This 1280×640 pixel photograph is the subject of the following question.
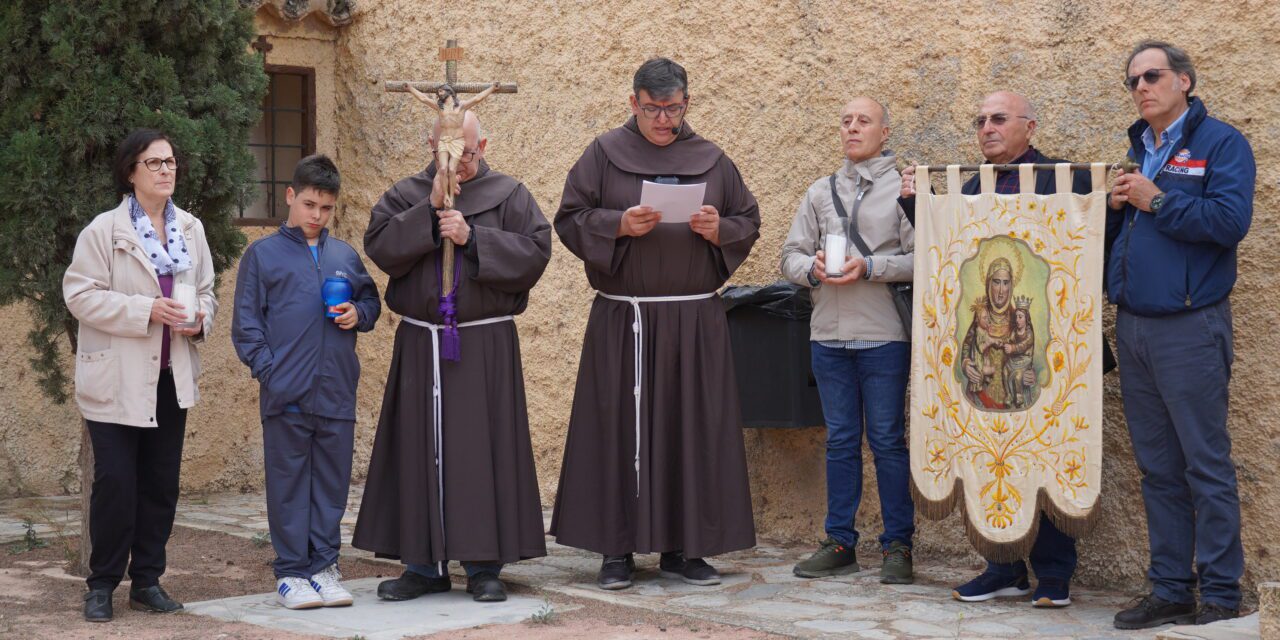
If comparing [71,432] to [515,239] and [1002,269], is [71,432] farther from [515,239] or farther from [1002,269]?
[1002,269]

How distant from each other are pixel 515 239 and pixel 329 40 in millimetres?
4019

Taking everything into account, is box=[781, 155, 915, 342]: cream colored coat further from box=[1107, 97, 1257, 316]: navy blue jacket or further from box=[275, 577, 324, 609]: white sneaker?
box=[275, 577, 324, 609]: white sneaker

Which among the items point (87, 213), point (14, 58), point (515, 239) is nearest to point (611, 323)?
point (515, 239)

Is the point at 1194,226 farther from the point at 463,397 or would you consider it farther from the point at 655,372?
the point at 463,397

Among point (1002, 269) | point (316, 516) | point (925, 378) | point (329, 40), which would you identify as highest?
point (329, 40)

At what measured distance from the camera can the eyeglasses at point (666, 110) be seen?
6.05 meters

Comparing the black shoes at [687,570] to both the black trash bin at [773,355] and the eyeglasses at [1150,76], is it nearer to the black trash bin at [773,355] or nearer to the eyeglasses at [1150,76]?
the black trash bin at [773,355]

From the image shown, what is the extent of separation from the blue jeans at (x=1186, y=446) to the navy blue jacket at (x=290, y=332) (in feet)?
9.94

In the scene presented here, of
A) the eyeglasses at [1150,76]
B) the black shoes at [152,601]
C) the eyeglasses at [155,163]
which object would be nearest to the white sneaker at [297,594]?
the black shoes at [152,601]

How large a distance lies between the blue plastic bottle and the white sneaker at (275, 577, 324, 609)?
1047mm

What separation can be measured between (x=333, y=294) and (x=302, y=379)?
35cm

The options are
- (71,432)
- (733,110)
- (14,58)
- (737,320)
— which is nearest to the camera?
(14,58)

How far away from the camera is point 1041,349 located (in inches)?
216

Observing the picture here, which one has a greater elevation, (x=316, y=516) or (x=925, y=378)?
(x=925, y=378)
